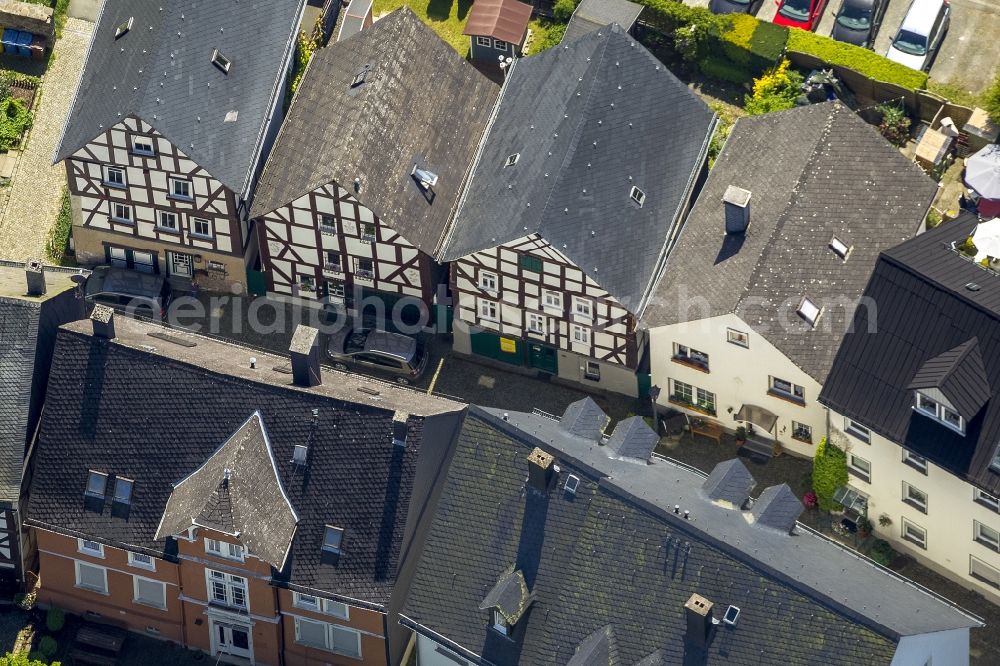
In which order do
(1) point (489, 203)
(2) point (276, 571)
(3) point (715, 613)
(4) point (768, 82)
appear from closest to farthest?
(3) point (715, 613) < (2) point (276, 571) < (1) point (489, 203) < (4) point (768, 82)

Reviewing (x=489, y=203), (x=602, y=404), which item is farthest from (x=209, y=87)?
(x=602, y=404)

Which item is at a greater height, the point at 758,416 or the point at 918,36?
the point at 918,36

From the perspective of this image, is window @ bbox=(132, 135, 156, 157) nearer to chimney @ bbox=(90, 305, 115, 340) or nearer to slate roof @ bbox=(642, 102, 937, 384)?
chimney @ bbox=(90, 305, 115, 340)

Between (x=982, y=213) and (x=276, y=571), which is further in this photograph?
(x=982, y=213)

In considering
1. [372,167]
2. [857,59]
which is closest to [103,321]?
[372,167]

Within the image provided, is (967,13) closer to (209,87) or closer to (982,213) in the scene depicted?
(982,213)

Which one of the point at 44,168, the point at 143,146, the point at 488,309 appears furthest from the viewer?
the point at 44,168

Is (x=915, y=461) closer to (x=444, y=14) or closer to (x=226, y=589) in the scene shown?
(x=226, y=589)
